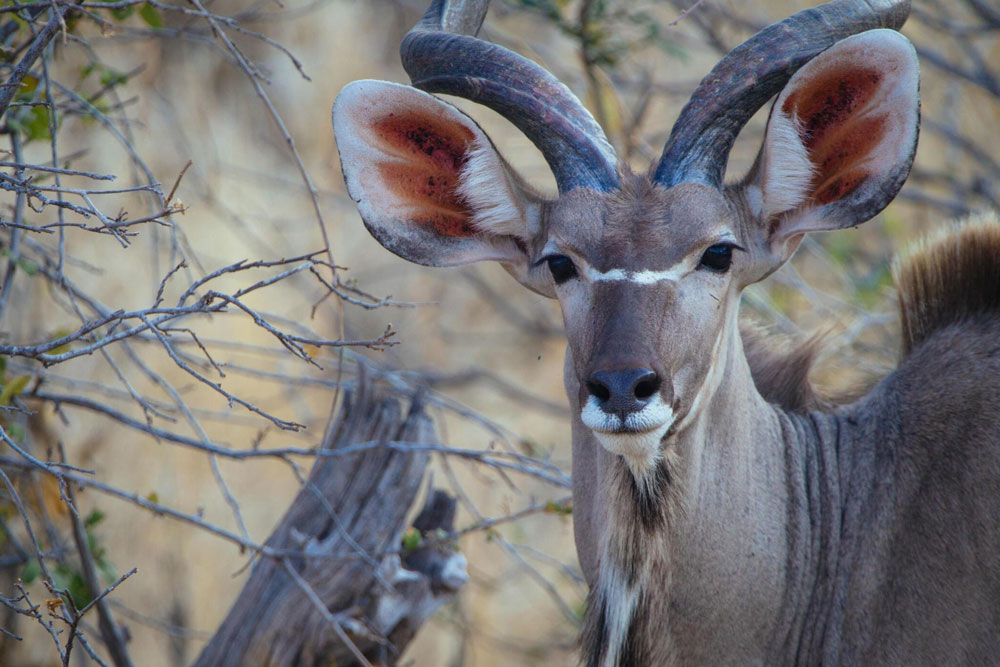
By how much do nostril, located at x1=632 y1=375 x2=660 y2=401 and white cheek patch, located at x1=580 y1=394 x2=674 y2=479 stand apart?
0.06 ft

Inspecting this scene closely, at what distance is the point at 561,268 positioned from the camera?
277 centimetres

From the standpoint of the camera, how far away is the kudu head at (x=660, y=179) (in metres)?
2.53

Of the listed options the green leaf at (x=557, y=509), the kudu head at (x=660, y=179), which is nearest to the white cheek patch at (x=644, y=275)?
the kudu head at (x=660, y=179)

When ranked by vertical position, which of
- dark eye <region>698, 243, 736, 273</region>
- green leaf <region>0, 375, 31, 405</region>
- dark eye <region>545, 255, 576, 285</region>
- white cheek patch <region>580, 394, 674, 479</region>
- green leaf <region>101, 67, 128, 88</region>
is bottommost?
white cheek patch <region>580, 394, 674, 479</region>

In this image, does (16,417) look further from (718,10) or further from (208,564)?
(718,10)

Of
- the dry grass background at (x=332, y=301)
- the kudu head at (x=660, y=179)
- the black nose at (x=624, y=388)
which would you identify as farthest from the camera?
the dry grass background at (x=332, y=301)

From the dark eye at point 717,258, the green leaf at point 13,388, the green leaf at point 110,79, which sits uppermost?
the green leaf at point 110,79

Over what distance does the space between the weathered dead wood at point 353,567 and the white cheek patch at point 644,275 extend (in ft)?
4.35

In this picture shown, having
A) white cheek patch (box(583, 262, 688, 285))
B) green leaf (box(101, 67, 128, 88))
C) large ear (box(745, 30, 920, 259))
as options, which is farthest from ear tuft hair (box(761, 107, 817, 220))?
green leaf (box(101, 67, 128, 88))

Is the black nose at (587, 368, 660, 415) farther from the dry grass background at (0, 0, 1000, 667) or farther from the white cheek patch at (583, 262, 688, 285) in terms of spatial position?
the dry grass background at (0, 0, 1000, 667)

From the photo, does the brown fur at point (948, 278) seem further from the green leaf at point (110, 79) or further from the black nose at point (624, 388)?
the green leaf at point (110, 79)

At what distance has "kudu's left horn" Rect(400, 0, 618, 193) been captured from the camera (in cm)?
275

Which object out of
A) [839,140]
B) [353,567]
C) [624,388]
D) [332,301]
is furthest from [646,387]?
[332,301]

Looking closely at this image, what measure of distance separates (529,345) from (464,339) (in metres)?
0.68
